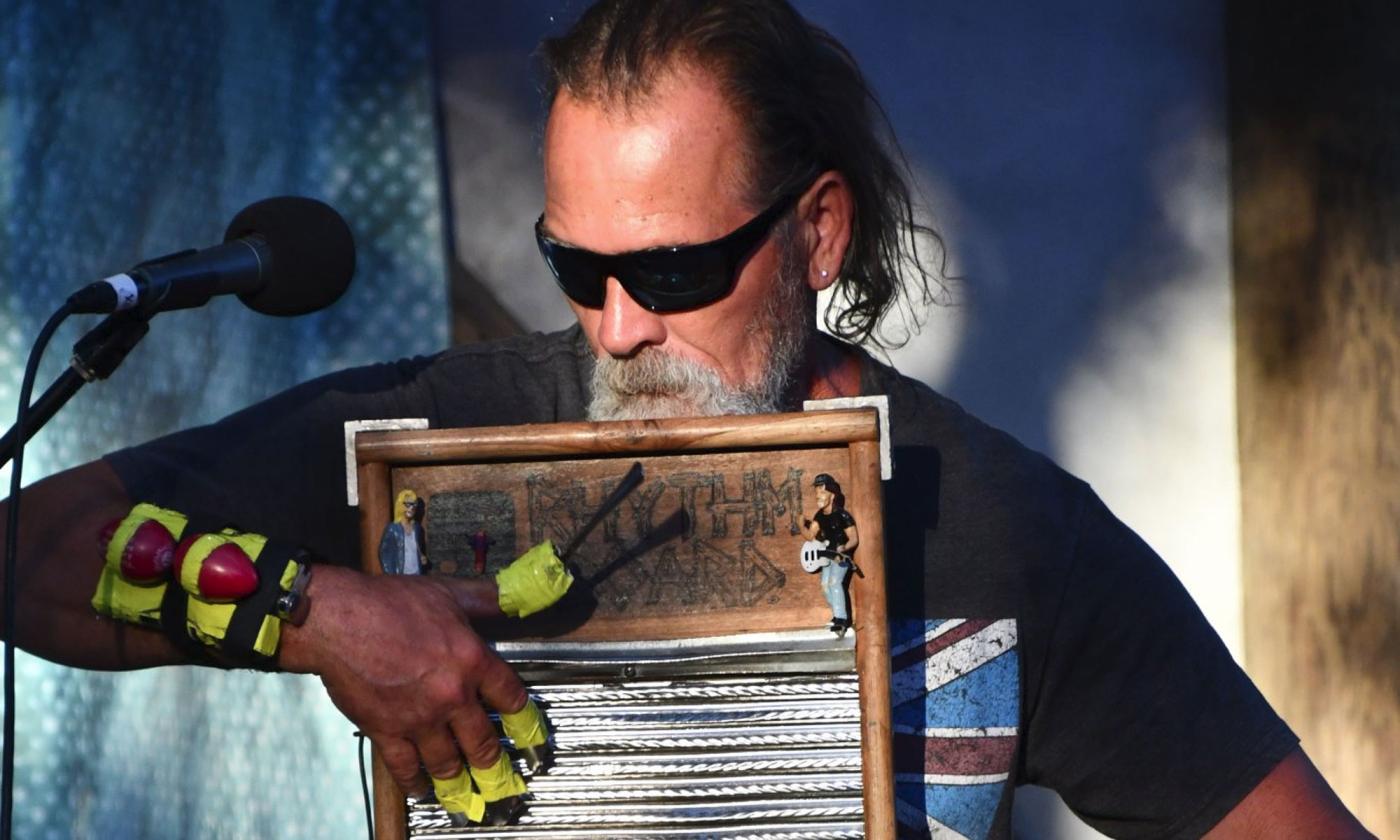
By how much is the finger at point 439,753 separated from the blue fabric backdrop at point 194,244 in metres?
1.88

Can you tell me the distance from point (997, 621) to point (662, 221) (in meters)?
0.95

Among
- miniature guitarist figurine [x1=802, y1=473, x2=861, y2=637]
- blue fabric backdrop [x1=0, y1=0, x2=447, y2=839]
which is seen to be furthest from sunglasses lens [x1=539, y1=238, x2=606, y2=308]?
blue fabric backdrop [x1=0, y1=0, x2=447, y2=839]

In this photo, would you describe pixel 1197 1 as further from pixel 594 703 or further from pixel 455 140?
pixel 594 703

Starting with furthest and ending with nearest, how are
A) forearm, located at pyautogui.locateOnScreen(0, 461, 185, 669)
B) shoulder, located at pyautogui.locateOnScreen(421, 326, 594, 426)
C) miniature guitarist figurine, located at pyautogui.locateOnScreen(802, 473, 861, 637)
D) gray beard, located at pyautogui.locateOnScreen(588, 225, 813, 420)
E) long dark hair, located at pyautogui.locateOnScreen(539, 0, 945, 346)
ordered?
shoulder, located at pyautogui.locateOnScreen(421, 326, 594, 426) → long dark hair, located at pyautogui.locateOnScreen(539, 0, 945, 346) → gray beard, located at pyautogui.locateOnScreen(588, 225, 813, 420) → forearm, located at pyautogui.locateOnScreen(0, 461, 185, 669) → miniature guitarist figurine, located at pyautogui.locateOnScreen(802, 473, 861, 637)

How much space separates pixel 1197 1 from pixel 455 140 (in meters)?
2.13

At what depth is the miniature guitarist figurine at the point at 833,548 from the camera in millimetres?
2385

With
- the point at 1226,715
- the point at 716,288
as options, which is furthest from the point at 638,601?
the point at 1226,715

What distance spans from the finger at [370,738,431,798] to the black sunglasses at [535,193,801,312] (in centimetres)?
92

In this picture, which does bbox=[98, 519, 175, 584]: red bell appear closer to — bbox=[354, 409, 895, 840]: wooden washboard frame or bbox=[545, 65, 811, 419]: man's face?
bbox=[354, 409, 895, 840]: wooden washboard frame

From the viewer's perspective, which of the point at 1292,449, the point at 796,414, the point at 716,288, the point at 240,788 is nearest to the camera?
the point at 796,414

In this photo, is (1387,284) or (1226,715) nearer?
(1226,715)

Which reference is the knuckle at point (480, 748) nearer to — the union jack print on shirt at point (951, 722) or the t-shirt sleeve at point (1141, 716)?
the union jack print on shirt at point (951, 722)

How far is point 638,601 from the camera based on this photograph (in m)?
2.49

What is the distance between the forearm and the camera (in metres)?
2.53
